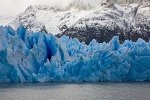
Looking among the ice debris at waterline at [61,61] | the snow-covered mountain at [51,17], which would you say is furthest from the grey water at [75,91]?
the snow-covered mountain at [51,17]

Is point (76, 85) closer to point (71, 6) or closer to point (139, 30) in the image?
point (139, 30)

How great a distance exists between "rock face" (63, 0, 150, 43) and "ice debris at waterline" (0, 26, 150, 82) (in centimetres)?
5224

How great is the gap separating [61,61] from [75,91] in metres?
5.85

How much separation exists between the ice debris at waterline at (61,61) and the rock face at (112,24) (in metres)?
52.2

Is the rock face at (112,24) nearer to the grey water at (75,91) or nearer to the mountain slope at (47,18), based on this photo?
the mountain slope at (47,18)

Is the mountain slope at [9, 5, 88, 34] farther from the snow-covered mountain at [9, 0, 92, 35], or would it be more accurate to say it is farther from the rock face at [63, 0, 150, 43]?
the rock face at [63, 0, 150, 43]

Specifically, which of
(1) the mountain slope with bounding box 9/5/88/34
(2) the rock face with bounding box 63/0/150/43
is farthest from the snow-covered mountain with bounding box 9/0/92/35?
(2) the rock face with bounding box 63/0/150/43

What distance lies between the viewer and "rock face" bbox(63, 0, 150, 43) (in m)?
90.0

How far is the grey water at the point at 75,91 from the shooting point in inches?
1089

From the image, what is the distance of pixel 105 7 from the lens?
303 ft

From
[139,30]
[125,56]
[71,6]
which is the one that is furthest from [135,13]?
[125,56]

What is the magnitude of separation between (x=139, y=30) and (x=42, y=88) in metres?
61.5

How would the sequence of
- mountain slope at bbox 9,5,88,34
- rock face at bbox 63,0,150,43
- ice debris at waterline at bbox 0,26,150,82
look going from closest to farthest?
ice debris at waterline at bbox 0,26,150,82 < rock face at bbox 63,0,150,43 < mountain slope at bbox 9,5,88,34

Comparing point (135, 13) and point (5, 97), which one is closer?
point (5, 97)
